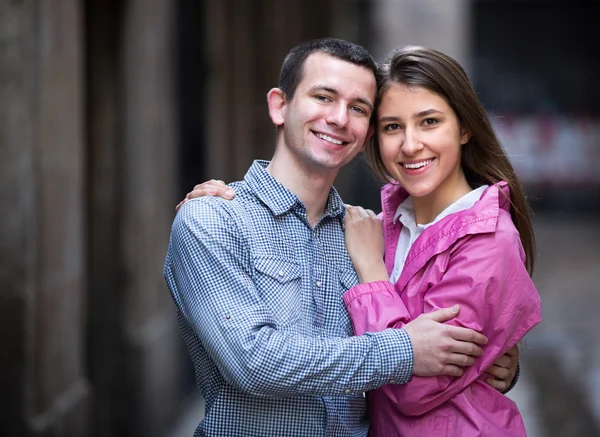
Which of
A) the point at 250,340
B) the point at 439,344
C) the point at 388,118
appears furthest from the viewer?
the point at 388,118

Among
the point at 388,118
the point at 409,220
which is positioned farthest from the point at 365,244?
the point at 388,118

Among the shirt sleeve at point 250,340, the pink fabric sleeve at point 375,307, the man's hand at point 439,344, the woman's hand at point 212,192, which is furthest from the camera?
the woman's hand at point 212,192

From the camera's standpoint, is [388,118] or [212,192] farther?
[388,118]

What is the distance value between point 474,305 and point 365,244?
0.51 metres

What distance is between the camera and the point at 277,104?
118 inches

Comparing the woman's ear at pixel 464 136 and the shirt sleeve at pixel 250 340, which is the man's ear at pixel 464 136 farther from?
the shirt sleeve at pixel 250 340

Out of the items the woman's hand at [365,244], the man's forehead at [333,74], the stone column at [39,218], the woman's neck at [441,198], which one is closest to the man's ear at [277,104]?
the man's forehead at [333,74]

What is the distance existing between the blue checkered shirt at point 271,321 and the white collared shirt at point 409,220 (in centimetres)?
21

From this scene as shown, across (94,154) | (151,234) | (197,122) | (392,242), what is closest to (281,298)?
(392,242)

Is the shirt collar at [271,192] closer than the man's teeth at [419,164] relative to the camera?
Yes

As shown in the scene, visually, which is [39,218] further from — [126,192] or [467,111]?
[467,111]

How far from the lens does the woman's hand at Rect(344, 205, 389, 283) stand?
293cm

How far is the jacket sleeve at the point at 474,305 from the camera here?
8.71 feet

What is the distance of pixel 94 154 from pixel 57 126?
162cm
